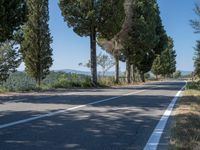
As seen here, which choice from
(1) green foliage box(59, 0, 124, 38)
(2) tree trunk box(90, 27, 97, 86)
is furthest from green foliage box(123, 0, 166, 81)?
(1) green foliage box(59, 0, 124, 38)

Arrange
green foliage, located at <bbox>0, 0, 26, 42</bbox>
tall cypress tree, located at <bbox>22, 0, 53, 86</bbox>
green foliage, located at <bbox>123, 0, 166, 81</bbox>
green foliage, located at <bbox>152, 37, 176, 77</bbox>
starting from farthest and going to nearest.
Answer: green foliage, located at <bbox>152, 37, 176, 77</bbox> → green foliage, located at <bbox>123, 0, 166, 81</bbox> → tall cypress tree, located at <bbox>22, 0, 53, 86</bbox> → green foliage, located at <bbox>0, 0, 26, 42</bbox>

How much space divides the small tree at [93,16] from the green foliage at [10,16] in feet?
43.6

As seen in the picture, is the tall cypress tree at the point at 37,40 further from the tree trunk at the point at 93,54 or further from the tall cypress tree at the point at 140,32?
the tall cypress tree at the point at 140,32

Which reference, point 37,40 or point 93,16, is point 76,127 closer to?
point 37,40

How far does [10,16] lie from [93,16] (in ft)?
46.7

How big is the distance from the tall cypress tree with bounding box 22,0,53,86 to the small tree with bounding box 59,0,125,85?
91.5 inches

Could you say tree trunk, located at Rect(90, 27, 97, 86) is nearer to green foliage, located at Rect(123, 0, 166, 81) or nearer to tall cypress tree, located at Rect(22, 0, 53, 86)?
tall cypress tree, located at Rect(22, 0, 53, 86)

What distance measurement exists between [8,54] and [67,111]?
18.6 m

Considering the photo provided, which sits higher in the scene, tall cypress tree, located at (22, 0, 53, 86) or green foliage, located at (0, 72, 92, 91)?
tall cypress tree, located at (22, 0, 53, 86)

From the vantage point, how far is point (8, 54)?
3191 cm

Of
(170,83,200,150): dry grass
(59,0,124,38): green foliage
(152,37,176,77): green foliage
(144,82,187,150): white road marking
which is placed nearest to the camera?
(170,83,200,150): dry grass

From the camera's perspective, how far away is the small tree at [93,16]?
125ft

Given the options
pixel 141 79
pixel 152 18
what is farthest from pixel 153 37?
pixel 141 79

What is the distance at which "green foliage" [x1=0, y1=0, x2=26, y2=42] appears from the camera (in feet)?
77.4
